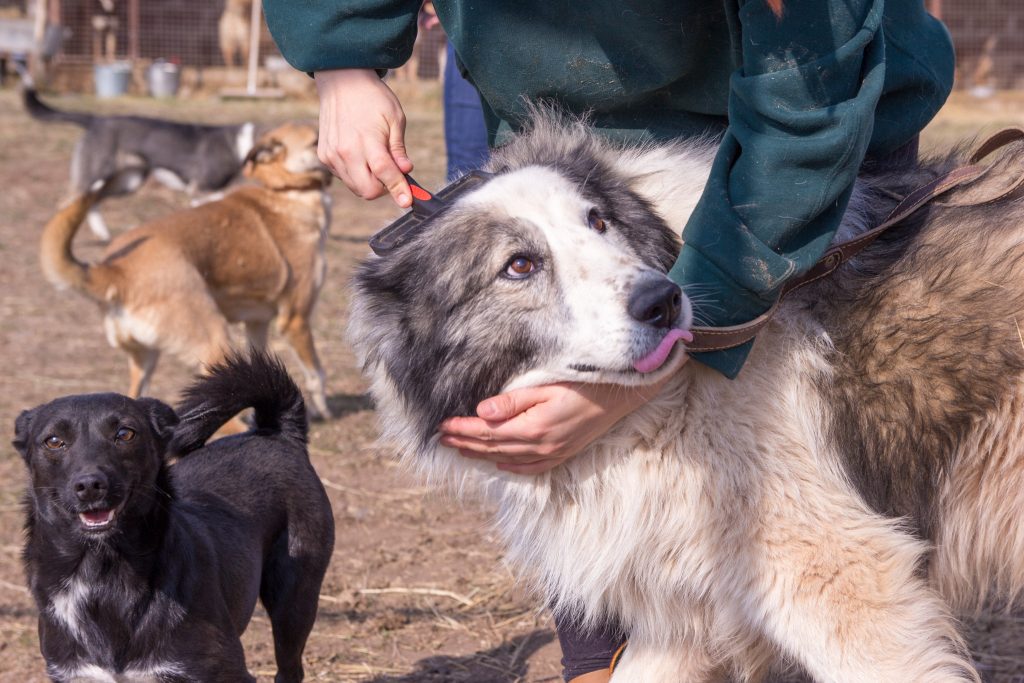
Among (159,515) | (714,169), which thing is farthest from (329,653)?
(714,169)

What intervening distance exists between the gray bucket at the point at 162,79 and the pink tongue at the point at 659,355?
19.3 meters

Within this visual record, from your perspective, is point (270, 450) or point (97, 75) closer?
point (270, 450)

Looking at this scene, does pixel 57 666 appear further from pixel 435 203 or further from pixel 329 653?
pixel 435 203

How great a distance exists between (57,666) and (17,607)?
4.05 ft

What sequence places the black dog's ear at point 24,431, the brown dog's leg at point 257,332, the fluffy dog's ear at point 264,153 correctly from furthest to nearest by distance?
the fluffy dog's ear at point 264,153
the brown dog's leg at point 257,332
the black dog's ear at point 24,431

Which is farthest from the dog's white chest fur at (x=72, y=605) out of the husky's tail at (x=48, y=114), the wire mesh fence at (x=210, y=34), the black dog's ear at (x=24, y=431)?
the wire mesh fence at (x=210, y=34)

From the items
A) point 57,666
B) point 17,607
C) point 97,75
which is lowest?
point 97,75

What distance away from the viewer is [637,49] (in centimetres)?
228

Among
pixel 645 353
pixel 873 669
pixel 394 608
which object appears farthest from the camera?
pixel 394 608

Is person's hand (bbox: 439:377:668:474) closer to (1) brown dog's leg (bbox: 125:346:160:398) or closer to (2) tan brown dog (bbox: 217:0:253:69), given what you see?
(1) brown dog's leg (bbox: 125:346:160:398)

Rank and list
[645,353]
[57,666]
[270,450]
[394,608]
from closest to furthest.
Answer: [645,353], [57,666], [270,450], [394,608]

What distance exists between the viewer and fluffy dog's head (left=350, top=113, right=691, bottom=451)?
79.7 inches

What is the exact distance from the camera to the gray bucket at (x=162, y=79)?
1981cm

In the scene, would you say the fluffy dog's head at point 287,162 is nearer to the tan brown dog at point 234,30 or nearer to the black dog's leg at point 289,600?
the black dog's leg at point 289,600
